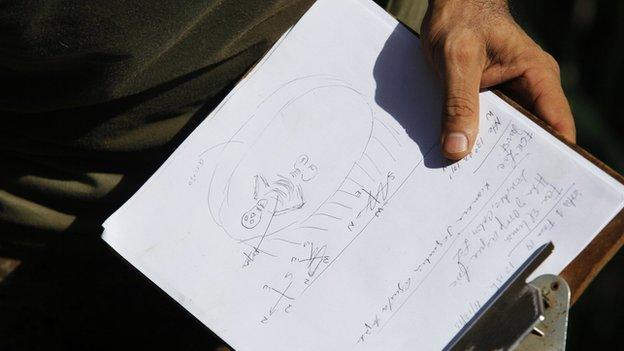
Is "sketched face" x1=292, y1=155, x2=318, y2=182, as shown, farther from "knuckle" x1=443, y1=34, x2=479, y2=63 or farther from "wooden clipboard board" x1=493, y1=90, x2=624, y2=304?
"wooden clipboard board" x1=493, y1=90, x2=624, y2=304

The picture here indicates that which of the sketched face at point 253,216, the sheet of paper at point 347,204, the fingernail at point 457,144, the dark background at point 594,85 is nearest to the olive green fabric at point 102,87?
the sheet of paper at point 347,204

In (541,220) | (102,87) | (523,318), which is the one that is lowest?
(102,87)

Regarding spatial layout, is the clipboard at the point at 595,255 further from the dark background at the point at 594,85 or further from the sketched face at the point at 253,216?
the dark background at the point at 594,85

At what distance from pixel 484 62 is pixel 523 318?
1.08 feet

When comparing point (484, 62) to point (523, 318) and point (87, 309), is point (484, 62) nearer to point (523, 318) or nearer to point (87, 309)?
point (523, 318)

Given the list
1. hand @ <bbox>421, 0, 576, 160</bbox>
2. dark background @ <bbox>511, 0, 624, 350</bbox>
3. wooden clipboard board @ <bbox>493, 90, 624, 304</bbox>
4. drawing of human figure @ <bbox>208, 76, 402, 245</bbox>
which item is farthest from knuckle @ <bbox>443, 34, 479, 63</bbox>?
dark background @ <bbox>511, 0, 624, 350</bbox>

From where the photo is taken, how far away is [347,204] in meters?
1.08

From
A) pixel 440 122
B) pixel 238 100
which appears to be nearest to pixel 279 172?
pixel 238 100

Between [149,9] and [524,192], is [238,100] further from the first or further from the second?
[524,192]

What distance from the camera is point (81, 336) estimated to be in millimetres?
1463

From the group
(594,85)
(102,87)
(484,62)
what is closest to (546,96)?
(484,62)

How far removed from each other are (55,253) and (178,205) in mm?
366

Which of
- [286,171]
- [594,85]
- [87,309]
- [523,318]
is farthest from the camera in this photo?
[594,85]

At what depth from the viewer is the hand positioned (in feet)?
3.50
